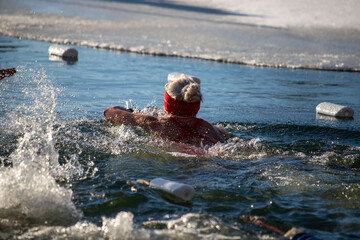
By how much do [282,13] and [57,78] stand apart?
59.2ft

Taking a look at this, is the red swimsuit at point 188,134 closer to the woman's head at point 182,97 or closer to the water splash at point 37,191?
the woman's head at point 182,97

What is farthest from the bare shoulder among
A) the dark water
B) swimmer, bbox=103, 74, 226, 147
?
the dark water

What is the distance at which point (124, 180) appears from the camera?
3.89 metres

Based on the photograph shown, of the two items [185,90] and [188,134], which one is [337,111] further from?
[185,90]

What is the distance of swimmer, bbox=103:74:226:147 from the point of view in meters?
4.65

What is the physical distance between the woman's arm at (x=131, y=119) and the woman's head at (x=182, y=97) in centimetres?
24

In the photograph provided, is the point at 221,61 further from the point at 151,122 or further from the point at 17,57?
the point at 151,122

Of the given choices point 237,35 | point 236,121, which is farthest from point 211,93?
point 237,35

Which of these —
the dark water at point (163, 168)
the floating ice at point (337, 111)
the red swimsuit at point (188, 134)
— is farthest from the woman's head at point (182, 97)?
the floating ice at point (337, 111)

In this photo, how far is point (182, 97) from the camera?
466cm

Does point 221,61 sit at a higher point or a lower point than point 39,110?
higher

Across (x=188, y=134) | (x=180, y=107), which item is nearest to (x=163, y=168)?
(x=188, y=134)

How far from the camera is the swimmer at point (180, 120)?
465 cm

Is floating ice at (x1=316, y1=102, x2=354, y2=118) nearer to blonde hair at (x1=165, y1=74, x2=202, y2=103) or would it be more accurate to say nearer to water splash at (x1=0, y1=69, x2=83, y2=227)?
blonde hair at (x1=165, y1=74, x2=202, y2=103)
